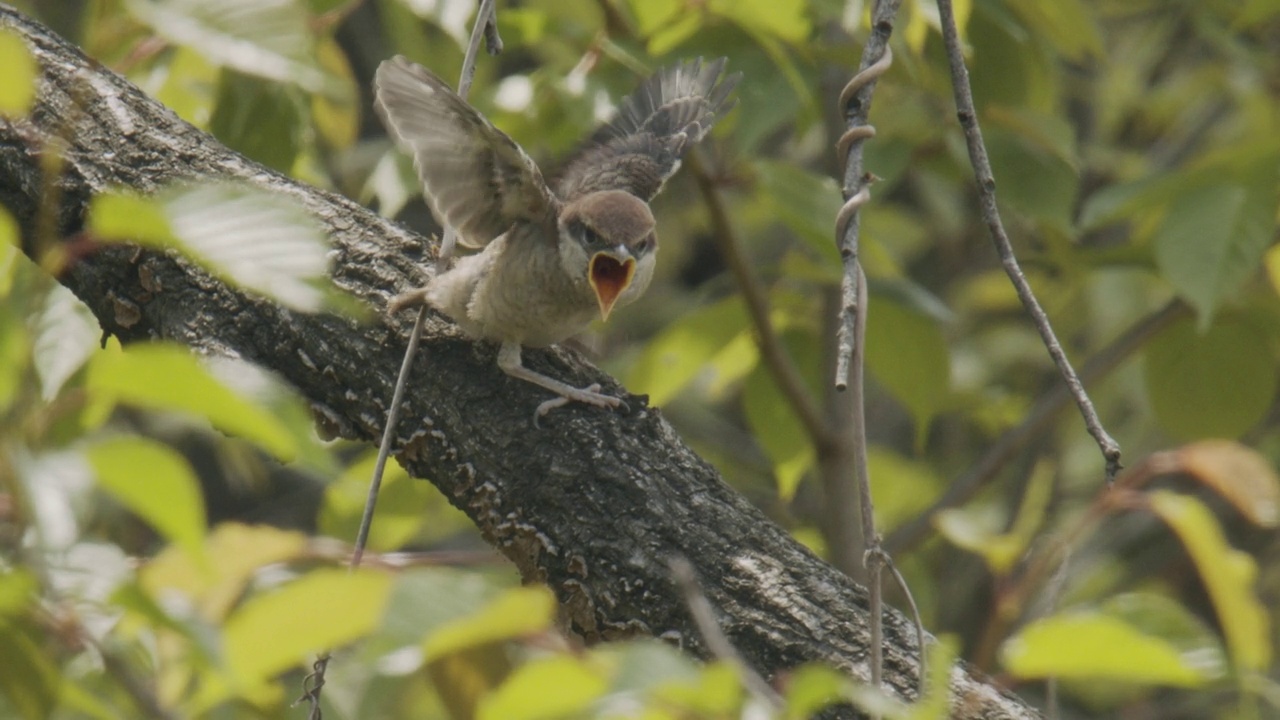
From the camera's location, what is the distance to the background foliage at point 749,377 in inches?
47.2

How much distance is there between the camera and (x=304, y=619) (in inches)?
46.0

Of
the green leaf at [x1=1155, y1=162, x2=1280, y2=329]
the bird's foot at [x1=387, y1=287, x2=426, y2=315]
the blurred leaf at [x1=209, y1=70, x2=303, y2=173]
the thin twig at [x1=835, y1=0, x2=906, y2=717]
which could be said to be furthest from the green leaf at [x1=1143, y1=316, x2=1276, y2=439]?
the blurred leaf at [x1=209, y1=70, x2=303, y2=173]

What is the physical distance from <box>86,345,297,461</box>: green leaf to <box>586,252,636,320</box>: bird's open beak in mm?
2219

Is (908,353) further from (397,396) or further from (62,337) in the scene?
(62,337)

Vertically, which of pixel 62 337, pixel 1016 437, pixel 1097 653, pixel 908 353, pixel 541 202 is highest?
pixel 1016 437

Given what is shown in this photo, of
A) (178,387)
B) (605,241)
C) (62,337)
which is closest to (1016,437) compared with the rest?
(605,241)

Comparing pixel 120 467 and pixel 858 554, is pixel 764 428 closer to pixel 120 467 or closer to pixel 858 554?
pixel 858 554

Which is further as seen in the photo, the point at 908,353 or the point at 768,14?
the point at 908,353

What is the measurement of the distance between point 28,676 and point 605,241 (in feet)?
6.20

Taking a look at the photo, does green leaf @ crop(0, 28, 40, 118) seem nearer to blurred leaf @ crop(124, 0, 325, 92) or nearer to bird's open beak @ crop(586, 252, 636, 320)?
blurred leaf @ crop(124, 0, 325, 92)

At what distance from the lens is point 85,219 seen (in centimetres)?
266

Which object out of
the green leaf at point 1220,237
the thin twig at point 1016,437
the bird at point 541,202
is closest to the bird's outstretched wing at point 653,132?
the bird at point 541,202

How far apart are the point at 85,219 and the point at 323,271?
1.55m

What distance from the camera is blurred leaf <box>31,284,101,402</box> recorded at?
2936mm
